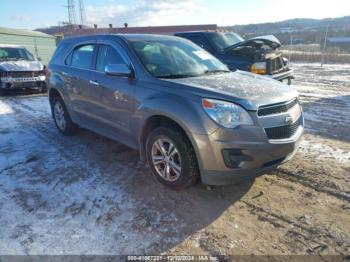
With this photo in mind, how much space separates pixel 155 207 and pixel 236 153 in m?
1.08

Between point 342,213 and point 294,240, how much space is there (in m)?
0.76

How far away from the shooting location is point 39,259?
8.97 ft

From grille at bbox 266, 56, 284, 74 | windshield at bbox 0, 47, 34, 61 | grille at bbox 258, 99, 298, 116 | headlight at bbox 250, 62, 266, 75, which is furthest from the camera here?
windshield at bbox 0, 47, 34, 61

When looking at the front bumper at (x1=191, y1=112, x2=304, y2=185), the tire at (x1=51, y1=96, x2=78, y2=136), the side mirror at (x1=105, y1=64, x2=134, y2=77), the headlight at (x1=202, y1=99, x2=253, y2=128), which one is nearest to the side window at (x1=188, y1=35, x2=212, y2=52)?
the tire at (x1=51, y1=96, x2=78, y2=136)

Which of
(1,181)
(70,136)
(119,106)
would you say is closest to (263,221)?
(119,106)

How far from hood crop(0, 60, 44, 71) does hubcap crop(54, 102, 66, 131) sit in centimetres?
583

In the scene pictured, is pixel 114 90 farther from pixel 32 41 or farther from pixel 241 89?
pixel 32 41

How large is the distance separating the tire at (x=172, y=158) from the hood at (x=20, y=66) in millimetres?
8961

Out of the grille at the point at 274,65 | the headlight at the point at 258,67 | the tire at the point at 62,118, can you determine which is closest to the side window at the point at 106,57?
the tire at the point at 62,118

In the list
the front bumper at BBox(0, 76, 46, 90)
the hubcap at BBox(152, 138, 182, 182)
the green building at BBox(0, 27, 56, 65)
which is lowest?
the hubcap at BBox(152, 138, 182, 182)

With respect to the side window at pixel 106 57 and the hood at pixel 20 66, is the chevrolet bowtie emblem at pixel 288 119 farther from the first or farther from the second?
the hood at pixel 20 66

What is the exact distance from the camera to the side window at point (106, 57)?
4453mm

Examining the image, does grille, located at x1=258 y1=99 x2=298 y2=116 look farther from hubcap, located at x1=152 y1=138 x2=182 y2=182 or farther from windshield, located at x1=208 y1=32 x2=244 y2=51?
Result: windshield, located at x1=208 y1=32 x2=244 y2=51

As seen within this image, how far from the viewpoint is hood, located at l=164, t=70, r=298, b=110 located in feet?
10.9
